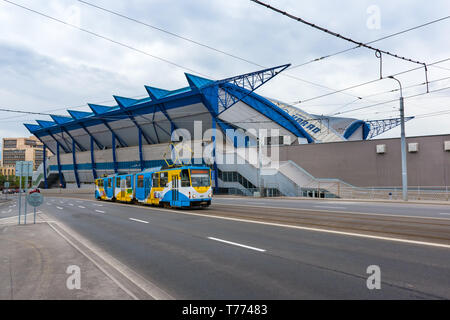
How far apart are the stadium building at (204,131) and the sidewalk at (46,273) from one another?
23.0 m

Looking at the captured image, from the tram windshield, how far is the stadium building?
1199 cm

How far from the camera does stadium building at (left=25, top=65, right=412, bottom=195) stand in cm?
4319

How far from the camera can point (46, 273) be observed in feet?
20.6

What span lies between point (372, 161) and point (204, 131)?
2625cm

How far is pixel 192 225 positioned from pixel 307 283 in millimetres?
7818

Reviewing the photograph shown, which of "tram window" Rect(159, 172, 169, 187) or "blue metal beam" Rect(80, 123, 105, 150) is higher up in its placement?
"blue metal beam" Rect(80, 123, 105, 150)

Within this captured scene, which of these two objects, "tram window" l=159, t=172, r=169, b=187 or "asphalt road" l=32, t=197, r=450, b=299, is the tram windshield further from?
"asphalt road" l=32, t=197, r=450, b=299

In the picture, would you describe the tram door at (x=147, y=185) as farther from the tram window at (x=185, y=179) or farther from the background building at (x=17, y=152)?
the background building at (x=17, y=152)

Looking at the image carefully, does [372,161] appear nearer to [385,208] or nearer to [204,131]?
[385,208]

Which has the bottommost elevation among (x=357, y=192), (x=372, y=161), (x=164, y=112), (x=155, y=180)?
(x=357, y=192)

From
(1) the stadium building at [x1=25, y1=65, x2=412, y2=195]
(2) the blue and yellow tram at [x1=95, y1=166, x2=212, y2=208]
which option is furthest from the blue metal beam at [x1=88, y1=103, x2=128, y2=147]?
(2) the blue and yellow tram at [x1=95, y1=166, x2=212, y2=208]

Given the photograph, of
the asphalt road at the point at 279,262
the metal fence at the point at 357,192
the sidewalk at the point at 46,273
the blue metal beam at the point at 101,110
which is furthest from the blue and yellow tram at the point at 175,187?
the blue metal beam at the point at 101,110

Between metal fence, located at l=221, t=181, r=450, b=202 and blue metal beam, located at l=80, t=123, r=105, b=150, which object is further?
blue metal beam, located at l=80, t=123, r=105, b=150

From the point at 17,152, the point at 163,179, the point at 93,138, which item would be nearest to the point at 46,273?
the point at 163,179
